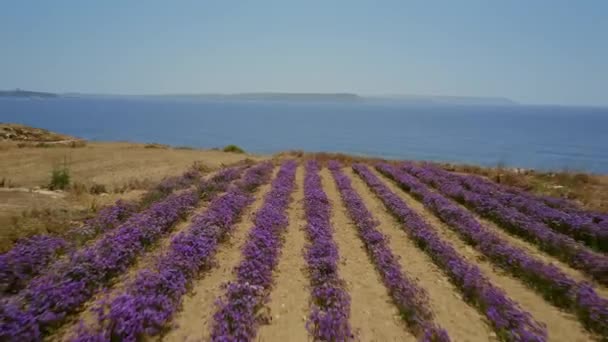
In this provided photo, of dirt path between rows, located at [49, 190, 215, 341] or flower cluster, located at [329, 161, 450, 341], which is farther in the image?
flower cluster, located at [329, 161, 450, 341]

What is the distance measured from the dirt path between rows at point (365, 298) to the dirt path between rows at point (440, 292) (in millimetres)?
753

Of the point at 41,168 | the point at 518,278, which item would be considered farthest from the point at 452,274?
the point at 41,168

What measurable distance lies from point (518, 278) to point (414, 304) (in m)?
3.20

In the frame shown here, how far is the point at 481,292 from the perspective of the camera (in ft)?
17.6

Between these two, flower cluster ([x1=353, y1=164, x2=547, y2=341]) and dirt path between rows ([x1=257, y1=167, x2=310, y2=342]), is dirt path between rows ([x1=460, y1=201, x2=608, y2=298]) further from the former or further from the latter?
dirt path between rows ([x1=257, y1=167, x2=310, y2=342])

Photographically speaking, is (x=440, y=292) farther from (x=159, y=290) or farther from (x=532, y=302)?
(x=159, y=290)

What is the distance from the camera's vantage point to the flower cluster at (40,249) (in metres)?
4.74

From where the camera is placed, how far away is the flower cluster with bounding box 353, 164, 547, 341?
14.8 ft

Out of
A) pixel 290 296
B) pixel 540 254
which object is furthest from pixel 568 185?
pixel 290 296

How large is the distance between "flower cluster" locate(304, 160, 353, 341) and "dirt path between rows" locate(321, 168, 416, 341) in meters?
0.28

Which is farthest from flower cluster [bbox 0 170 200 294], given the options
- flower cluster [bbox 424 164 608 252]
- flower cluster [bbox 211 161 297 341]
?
flower cluster [bbox 424 164 608 252]

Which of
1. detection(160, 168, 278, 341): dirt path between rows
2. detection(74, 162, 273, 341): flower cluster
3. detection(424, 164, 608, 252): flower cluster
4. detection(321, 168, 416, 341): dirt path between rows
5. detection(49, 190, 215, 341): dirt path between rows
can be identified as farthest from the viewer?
detection(424, 164, 608, 252): flower cluster

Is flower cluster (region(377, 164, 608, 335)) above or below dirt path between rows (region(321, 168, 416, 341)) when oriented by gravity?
above

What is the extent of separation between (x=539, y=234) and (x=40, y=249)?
1156cm
